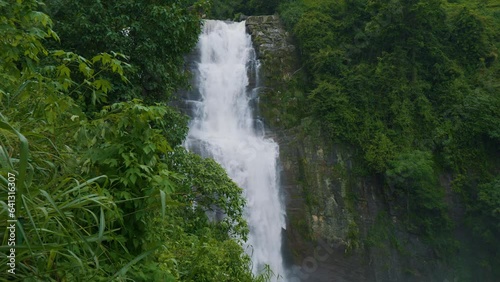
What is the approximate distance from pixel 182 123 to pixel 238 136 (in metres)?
7.68

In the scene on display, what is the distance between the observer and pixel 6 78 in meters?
2.87

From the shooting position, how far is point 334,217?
47.5 feet

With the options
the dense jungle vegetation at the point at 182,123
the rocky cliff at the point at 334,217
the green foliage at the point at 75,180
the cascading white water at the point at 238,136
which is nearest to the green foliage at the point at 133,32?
the dense jungle vegetation at the point at 182,123

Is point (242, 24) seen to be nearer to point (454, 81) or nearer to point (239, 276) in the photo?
point (454, 81)

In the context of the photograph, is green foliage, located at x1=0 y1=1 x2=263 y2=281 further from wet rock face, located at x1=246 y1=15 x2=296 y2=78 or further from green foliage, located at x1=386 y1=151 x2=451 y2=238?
wet rock face, located at x1=246 y1=15 x2=296 y2=78

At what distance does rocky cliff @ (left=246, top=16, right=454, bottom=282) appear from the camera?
13.8 m

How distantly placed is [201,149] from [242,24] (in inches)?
294

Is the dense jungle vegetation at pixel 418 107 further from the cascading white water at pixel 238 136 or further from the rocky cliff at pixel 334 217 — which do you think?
the cascading white water at pixel 238 136

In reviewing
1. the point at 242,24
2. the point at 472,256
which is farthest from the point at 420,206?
the point at 242,24

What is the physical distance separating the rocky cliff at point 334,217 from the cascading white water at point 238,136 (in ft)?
1.85

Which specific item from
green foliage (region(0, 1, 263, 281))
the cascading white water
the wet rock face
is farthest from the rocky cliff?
green foliage (region(0, 1, 263, 281))

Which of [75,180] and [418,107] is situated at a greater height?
[75,180]

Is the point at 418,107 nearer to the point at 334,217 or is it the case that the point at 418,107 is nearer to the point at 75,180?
the point at 334,217

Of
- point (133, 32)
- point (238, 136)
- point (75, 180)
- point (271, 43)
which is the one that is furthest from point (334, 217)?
point (75, 180)
